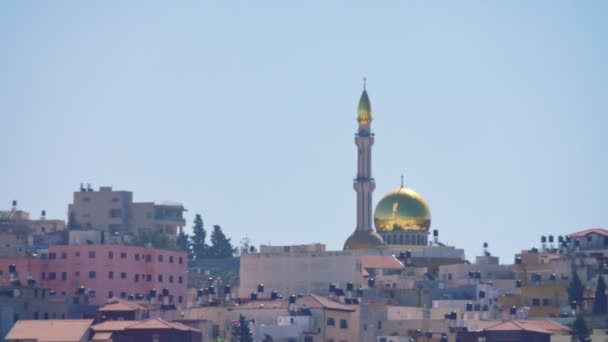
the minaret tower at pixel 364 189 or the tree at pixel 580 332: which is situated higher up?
the minaret tower at pixel 364 189

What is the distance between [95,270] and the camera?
152250 millimetres

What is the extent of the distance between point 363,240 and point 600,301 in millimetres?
27895

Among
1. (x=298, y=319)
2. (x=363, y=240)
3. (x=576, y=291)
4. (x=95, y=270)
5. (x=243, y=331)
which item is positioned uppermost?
(x=363, y=240)

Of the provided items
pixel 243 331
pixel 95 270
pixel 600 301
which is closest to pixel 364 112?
pixel 95 270

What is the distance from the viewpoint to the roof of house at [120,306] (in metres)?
136

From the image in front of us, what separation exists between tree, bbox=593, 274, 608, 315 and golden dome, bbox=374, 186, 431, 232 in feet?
90.2

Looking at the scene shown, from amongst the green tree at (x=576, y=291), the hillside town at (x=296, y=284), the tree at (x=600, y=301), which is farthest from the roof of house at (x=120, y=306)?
the tree at (x=600, y=301)

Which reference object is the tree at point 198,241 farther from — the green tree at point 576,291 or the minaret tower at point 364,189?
the green tree at point 576,291

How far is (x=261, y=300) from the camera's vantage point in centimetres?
14600

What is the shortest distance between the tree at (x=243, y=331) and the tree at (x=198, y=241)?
194 ft

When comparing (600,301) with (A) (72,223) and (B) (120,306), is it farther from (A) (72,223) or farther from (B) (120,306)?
(A) (72,223)

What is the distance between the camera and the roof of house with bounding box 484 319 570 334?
426 feet

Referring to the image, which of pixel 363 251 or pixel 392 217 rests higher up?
pixel 392 217

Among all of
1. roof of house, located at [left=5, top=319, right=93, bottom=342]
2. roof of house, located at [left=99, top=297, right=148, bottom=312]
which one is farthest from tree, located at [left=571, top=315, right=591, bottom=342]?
roof of house, located at [left=5, top=319, right=93, bottom=342]
